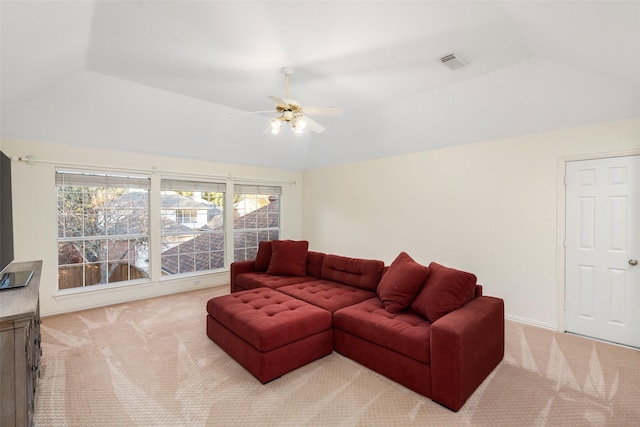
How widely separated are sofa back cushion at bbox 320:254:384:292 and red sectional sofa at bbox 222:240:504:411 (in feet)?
0.04

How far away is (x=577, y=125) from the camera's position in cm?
302

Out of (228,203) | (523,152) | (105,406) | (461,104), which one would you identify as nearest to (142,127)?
(228,203)

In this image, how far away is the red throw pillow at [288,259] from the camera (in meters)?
4.07

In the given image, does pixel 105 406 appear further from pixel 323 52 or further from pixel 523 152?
pixel 523 152

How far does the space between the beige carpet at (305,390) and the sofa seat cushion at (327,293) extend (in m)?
0.52

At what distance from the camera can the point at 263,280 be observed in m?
3.82

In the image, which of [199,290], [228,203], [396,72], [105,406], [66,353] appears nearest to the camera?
[105,406]

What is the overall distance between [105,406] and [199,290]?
9.57ft

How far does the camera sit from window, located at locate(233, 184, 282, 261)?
219 inches

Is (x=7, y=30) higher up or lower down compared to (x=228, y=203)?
higher up

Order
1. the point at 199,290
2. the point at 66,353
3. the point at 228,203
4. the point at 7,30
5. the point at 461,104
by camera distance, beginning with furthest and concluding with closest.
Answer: the point at 228,203, the point at 199,290, the point at 461,104, the point at 66,353, the point at 7,30

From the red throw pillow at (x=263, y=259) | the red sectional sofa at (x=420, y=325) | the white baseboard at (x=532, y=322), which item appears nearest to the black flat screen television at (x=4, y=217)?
the red sectional sofa at (x=420, y=325)

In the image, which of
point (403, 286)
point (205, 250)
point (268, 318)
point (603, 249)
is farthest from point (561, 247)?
point (205, 250)

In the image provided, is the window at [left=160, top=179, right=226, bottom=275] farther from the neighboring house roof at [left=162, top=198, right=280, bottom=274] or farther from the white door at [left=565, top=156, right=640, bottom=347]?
the white door at [left=565, top=156, right=640, bottom=347]
